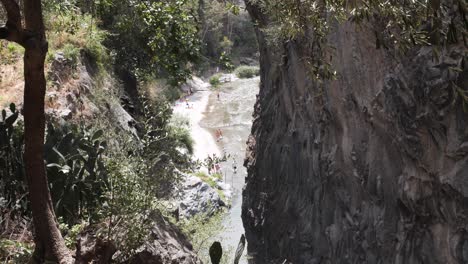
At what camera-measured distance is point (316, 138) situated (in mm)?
12461

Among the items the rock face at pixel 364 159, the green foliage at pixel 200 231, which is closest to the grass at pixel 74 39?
the rock face at pixel 364 159

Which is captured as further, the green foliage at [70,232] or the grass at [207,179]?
the grass at [207,179]

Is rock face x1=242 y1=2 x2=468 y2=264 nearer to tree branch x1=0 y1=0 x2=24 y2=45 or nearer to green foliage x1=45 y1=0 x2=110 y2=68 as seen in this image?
tree branch x1=0 y1=0 x2=24 y2=45

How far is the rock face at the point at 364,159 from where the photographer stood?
26.0 ft

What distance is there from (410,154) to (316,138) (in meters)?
3.98

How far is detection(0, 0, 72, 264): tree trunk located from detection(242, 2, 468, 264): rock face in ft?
8.71

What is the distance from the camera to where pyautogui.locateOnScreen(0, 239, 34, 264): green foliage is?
5652 mm

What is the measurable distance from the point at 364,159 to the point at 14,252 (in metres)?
6.45

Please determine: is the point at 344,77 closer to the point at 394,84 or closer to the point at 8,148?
the point at 394,84

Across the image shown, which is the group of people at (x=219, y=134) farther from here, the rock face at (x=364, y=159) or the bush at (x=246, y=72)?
the bush at (x=246, y=72)

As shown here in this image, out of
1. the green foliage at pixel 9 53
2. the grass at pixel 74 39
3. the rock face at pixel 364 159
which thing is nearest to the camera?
the rock face at pixel 364 159

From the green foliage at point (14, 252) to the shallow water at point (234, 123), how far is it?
13.4m

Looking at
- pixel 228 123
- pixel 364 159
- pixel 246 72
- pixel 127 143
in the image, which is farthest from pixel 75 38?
pixel 246 72

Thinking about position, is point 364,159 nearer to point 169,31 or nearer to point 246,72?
point 169,31
